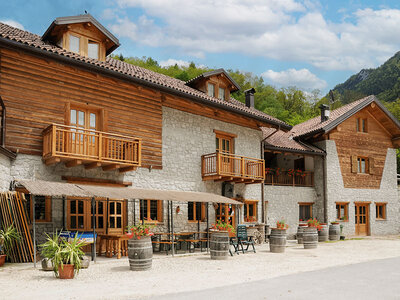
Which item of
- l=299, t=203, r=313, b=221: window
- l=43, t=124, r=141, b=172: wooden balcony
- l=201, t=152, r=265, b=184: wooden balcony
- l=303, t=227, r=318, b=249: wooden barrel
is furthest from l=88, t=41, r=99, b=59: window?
l=299, t=203, r=313, b=221: window

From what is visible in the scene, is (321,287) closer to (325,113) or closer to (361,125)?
(325,113)

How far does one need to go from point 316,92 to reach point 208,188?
42216 mm

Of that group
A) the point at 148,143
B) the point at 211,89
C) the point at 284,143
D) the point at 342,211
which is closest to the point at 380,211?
the point at 342,211

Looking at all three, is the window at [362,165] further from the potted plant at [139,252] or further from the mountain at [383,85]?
the mountain at [383,85]

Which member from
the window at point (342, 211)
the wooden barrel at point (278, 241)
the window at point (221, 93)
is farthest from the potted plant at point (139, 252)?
the window at point (342, 211)

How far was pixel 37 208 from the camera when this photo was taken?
13.1 metres

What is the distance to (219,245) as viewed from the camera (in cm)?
1291

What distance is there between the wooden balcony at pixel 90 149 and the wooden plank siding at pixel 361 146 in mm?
13870

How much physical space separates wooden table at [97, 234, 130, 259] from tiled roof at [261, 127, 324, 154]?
1021 cm

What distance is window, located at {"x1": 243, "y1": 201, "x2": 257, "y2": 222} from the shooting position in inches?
800

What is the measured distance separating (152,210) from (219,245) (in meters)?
4.11

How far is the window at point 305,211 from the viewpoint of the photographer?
23.8m

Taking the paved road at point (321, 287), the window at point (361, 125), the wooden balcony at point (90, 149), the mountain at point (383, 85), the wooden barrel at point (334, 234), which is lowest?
the wooden barrel at point (334, 234)

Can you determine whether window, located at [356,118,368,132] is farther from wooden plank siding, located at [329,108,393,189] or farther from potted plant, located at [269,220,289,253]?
potted plant, located at [269,220,289,253]
